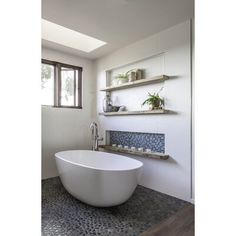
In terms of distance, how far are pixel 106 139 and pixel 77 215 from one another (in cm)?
189

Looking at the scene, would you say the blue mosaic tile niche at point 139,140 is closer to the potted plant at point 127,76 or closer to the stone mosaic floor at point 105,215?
the stone mosaic floor at point 105,215

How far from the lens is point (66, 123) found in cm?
382

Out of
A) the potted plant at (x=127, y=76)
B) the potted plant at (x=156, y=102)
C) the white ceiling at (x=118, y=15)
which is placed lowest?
the potted plant at (x=156, y=102)

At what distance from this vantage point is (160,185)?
115 inches

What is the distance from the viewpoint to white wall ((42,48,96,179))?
11.7 ft

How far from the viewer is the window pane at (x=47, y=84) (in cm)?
360

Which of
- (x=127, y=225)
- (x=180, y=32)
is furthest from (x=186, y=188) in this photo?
(x=180, y=32)

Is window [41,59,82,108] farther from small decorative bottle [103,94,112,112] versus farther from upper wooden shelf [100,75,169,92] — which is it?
upper wooden shelf [100,75,169,92]

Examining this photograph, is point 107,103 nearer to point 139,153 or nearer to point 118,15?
point 139,153

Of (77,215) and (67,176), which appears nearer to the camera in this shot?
(77,215)

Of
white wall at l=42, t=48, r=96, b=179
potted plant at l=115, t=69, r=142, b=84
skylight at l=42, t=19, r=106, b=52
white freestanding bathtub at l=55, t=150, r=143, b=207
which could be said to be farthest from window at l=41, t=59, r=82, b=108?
white freestanding bathtub at l=55, t=150, r=143, b=207

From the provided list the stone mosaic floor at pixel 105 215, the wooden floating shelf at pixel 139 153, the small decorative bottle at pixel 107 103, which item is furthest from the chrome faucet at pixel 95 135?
the stone mosaic floor at pixel 105 215

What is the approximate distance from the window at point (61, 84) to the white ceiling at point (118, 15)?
1.15 meters
